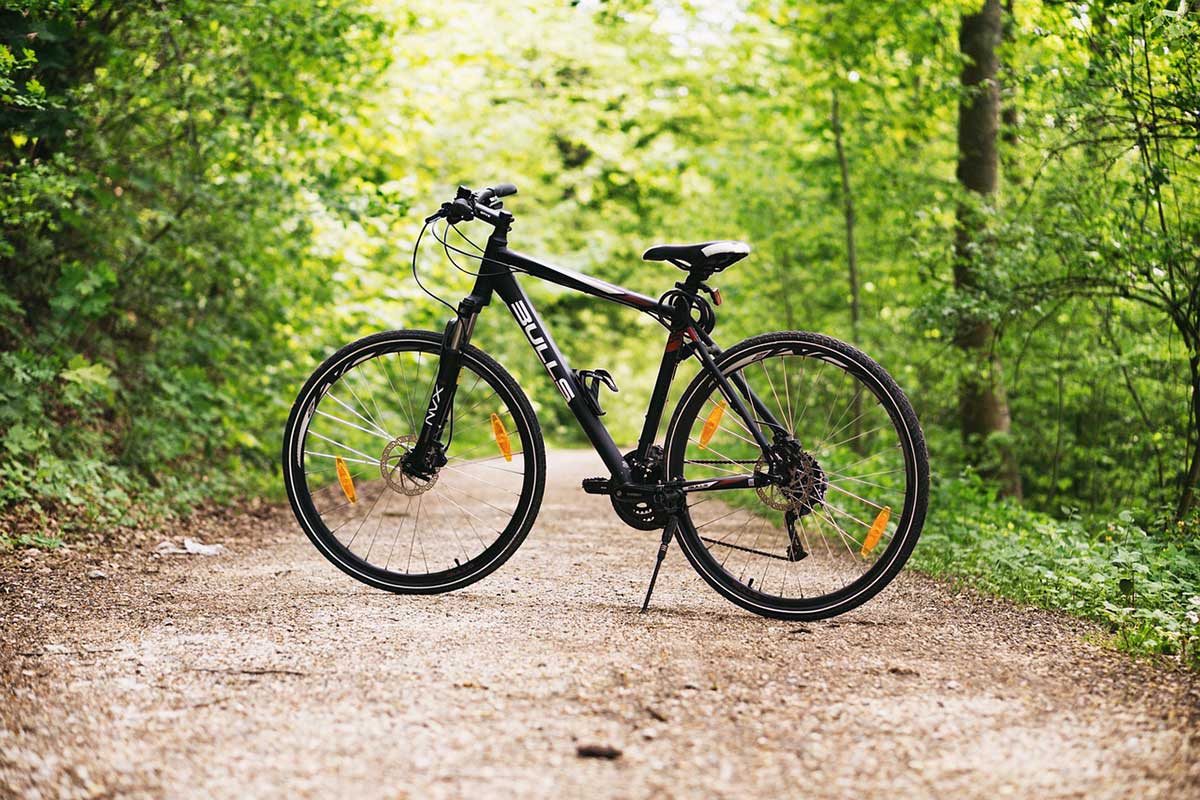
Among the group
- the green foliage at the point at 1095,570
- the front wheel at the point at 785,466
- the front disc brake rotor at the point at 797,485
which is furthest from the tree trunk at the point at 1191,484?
the front disc brake rotor at the point at 797,485

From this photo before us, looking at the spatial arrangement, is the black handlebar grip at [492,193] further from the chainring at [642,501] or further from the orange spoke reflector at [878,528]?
the orange spoke reflector at [878,528]

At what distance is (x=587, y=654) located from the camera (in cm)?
313

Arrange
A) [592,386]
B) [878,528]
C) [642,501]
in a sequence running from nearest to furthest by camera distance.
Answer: [878,528] < [642,501] < [592,386]

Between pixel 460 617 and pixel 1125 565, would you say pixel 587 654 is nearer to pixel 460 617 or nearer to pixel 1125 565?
pixel 460 617

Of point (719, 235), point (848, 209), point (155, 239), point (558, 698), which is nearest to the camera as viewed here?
point (558, 698)

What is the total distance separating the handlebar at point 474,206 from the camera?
3.92 metres

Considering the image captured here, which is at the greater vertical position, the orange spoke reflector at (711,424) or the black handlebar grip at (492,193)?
the black handlebar grip at (492,193)

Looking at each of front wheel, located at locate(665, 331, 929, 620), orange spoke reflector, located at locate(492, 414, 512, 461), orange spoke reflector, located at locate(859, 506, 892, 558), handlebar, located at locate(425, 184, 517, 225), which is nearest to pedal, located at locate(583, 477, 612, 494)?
front wheel, located at locate(665, 331, 929, 620)

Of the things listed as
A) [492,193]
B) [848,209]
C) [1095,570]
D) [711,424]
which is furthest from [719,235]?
[711,424]

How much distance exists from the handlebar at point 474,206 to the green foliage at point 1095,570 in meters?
2.51

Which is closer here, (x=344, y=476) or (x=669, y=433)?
(x=669, y=433)

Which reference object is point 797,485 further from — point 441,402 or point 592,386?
point 441,402

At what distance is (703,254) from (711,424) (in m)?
0.62

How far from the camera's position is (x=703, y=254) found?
3.74 m
